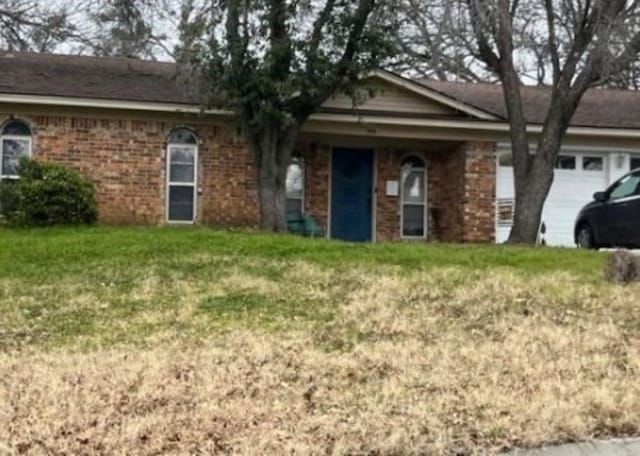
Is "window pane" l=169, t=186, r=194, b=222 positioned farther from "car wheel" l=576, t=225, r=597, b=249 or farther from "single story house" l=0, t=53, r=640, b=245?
"car wheel" l=576, t=225, r=597, b=249

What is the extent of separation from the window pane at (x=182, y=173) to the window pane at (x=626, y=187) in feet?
26.8

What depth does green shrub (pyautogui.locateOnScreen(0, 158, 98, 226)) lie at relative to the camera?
1532cm

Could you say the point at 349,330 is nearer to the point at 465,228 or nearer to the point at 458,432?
the point at 458,432

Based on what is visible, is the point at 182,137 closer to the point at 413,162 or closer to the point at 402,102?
the point at 402,102

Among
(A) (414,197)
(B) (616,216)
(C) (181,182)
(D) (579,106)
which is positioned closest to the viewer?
(B) (616,216)

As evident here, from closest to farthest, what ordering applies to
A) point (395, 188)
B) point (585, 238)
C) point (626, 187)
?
1. point (626, 187)
2. point (585, 238)
3. point (395, 188)

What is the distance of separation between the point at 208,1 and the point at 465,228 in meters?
6.96

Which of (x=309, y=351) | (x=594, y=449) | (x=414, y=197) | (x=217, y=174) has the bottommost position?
(x=594, y=449)

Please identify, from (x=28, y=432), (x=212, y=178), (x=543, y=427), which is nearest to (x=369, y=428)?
(x=543, y=427)

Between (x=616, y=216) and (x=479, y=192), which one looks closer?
(x=616, y=216)

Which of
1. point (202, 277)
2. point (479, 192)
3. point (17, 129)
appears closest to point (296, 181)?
point (479, 192)

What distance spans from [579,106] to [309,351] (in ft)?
49.9

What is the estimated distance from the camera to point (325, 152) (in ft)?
62.2

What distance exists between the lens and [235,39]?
15539mm
